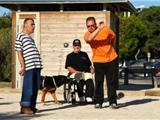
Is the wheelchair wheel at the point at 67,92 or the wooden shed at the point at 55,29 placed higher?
the wooden shed at the point at 55,29

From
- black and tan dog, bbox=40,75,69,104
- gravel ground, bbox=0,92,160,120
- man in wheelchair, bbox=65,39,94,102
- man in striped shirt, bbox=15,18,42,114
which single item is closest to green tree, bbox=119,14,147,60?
gravel ground, bbox=0,92,160,120

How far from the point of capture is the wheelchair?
13734mm

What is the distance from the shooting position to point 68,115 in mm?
11500

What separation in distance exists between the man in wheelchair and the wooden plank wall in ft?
13.2

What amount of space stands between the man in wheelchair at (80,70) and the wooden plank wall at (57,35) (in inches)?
158

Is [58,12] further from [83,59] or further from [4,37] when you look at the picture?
[4,37]

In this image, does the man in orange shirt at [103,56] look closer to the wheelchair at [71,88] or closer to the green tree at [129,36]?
Answer: the wheelchair at [71,88]

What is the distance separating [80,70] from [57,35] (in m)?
4.36

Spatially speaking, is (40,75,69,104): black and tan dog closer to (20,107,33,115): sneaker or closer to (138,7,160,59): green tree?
(20,107,33,115): sneaker

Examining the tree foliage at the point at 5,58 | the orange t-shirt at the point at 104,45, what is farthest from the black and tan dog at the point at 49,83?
the tree foliage at the point at 5,58

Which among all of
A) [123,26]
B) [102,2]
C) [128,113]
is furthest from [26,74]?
[123,26]

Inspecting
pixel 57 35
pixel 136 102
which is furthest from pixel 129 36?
pixel 136 102

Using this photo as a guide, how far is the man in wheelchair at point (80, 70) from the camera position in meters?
13.7

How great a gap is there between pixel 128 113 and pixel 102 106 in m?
1.29
